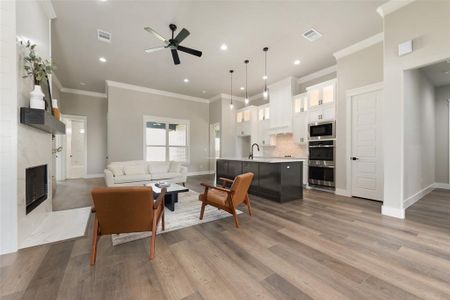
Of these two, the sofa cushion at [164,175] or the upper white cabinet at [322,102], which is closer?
the upper white cabinet at [322,102]

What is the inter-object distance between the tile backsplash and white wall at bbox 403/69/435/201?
7.98 ft

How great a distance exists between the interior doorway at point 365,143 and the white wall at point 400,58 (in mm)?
905

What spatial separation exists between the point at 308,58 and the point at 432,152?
4268mm

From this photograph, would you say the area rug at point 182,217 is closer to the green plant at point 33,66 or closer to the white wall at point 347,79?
the green plant at point 33,66

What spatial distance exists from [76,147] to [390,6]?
392 inches

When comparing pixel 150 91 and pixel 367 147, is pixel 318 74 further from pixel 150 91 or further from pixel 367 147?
pixel 150 91

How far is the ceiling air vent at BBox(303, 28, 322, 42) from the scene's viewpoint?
3688 mm

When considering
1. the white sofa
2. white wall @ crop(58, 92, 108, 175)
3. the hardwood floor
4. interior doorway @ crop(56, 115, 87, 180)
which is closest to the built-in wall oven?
the hardwood floor

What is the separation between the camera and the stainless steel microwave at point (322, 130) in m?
4.70

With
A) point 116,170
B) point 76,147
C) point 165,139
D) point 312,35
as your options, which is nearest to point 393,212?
point 312,35

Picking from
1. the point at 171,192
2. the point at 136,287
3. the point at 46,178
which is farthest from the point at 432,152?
the point at 46,178

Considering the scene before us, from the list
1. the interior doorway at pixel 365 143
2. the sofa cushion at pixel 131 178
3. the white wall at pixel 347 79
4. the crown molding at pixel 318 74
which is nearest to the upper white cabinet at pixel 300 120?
the crown molding at pixel 318 74

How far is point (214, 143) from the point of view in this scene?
861cm

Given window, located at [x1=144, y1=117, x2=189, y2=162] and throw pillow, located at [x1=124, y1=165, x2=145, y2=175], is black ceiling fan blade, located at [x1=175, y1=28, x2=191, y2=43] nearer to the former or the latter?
throw pillow, located at [x1=124, y1=165, x2=145, y2=175]
